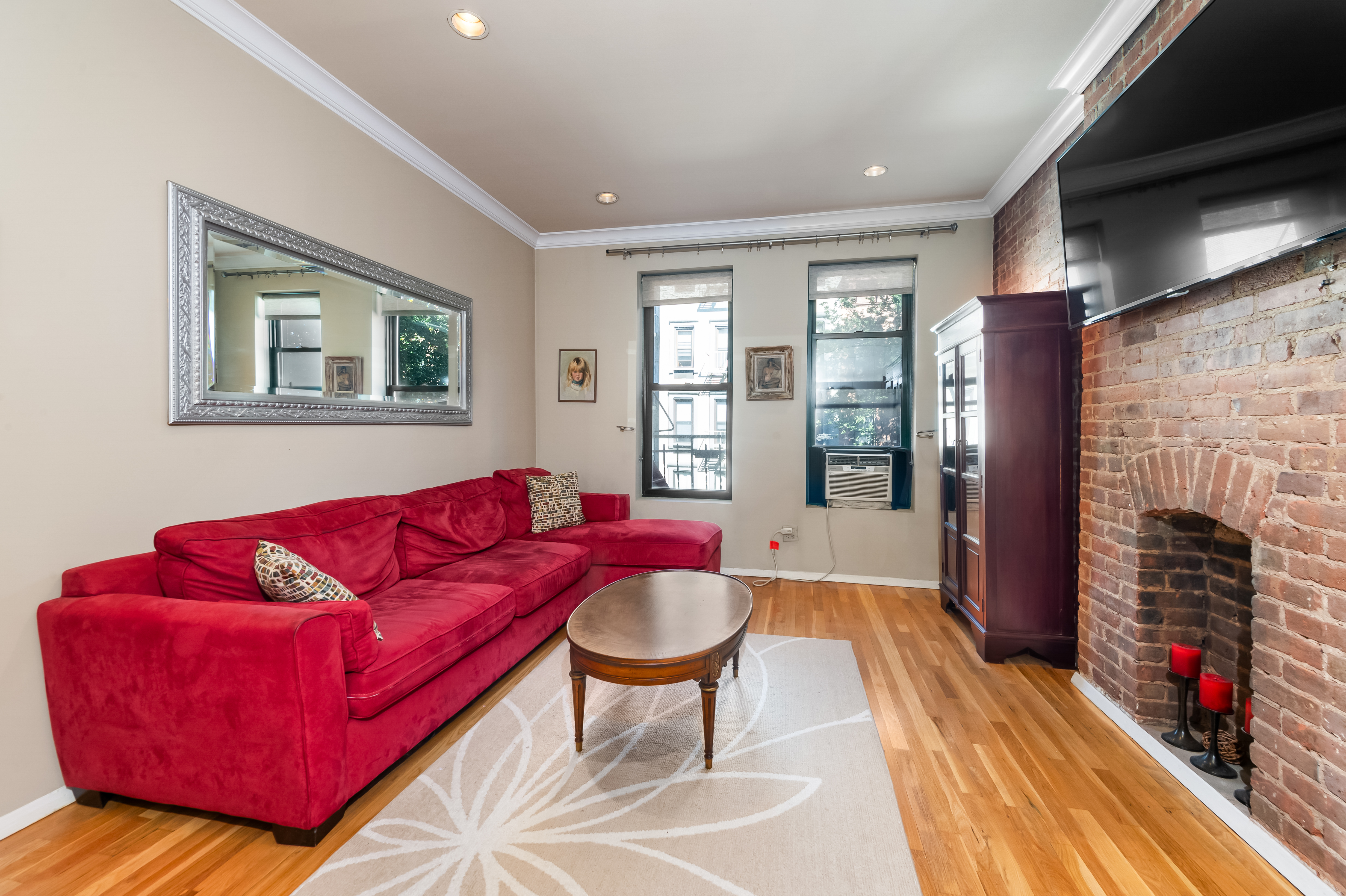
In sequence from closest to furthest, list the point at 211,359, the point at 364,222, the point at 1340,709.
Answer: the point at 1340,709 < the point at 211,359 < the point at 364,222

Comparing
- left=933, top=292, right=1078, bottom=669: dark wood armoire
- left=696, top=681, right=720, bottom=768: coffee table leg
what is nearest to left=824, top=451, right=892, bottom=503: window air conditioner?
left=933, top=292, right=1078, bottom=669: dark wood armoire

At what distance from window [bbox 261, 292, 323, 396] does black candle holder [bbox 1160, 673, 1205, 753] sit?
3620 mm

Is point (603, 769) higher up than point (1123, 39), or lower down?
lower down

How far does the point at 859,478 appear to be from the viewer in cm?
408

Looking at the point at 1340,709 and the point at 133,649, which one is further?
the point at 133,649

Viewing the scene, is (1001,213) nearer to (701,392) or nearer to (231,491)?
(701,392)

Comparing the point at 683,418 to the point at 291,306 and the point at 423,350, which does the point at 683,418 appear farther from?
the point at 291,306

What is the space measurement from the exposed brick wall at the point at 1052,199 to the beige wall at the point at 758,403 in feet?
1.15

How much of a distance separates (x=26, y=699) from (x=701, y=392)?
12.3 feet

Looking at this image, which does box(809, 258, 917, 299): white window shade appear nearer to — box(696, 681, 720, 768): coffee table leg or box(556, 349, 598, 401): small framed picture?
box(556, 349, 598, 401): small framed picture

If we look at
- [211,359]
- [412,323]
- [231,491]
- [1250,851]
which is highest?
[412,323]

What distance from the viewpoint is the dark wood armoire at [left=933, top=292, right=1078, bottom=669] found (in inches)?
105

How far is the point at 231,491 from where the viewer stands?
2145 mm

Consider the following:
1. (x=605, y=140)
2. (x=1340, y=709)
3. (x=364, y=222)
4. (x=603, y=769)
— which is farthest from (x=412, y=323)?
(x=1340, y=709)
